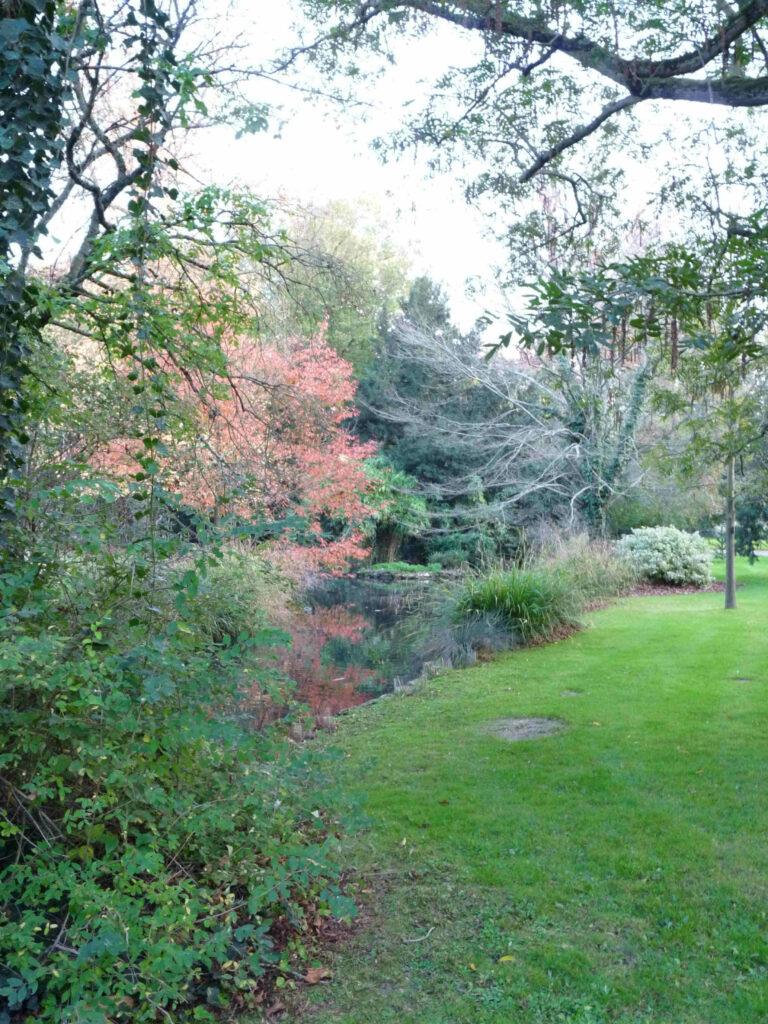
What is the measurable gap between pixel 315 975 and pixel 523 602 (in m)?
8.79

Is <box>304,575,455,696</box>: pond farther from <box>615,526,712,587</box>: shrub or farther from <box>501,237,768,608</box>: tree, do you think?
<box>501,237,768,608</box>: tree

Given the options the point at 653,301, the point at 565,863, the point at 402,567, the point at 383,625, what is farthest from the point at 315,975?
the point at 402,567

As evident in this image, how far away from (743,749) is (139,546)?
5070 mm

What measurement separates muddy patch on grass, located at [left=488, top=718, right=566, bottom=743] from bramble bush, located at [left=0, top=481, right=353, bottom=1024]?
3.56m

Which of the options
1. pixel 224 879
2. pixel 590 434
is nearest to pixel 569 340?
pixel 224 879

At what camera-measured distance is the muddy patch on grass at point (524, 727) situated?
6950 millimetres

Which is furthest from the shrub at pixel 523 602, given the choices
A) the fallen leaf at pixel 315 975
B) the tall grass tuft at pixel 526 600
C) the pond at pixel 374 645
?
the fallen leaf at pixel 315 975

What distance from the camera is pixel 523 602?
11789 millimetres

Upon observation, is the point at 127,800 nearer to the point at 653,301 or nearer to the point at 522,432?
the point at 653,301

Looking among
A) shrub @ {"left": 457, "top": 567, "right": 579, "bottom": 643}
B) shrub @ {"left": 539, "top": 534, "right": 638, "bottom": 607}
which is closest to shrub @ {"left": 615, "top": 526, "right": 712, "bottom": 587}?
shrub @ {"left": 539, "top": 534, "right": 638, "bottom": 607}

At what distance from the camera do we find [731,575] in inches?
556

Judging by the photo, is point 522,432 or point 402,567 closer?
point 522,432

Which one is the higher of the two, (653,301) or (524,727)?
(653,301)

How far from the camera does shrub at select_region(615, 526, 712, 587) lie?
59.7ft
